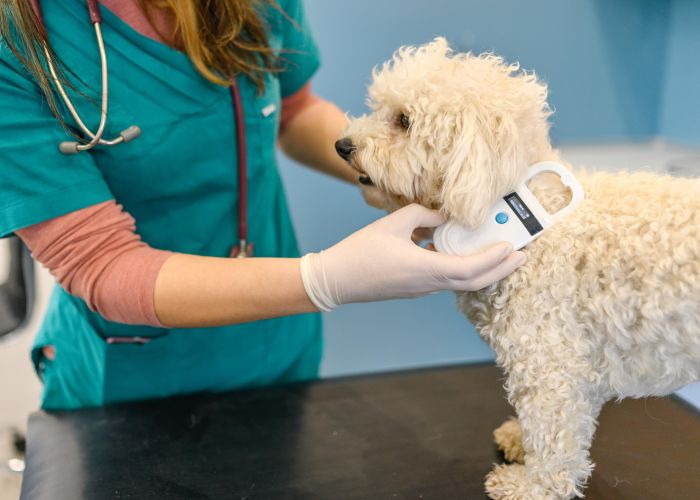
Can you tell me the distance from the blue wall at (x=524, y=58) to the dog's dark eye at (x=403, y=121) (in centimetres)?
109

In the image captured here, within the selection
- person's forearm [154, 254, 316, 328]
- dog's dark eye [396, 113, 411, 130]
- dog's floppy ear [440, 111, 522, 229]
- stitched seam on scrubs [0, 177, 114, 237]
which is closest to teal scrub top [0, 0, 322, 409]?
stitched seam on scrubs [0, 177, 114, 237]

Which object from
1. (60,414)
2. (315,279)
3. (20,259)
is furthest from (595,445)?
(20,259)

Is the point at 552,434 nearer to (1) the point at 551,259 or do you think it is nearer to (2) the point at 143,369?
(1) the point at 551,259

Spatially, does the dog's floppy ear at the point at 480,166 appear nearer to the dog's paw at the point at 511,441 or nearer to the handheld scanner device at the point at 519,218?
the handheld scanner device at the point at 519,218

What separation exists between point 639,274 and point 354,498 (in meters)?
0.48

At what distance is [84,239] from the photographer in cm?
87

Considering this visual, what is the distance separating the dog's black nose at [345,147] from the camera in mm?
911

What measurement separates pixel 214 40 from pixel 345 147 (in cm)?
27

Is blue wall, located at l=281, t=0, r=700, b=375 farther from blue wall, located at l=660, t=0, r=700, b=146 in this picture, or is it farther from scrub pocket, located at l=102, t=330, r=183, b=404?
scrub pocket, located at l=102, t=330, r=183, b=404

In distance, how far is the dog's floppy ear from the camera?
77 cm

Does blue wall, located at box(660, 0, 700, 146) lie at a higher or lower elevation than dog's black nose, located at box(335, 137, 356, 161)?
higher

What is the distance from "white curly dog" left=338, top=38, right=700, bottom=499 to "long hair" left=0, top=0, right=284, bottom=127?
25cm

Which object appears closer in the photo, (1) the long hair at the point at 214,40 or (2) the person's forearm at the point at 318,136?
(1) the long hair at the point at 214,40

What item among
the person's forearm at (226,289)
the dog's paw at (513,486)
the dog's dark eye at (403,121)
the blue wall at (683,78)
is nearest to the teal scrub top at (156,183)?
the person's forearm at (226,289)
